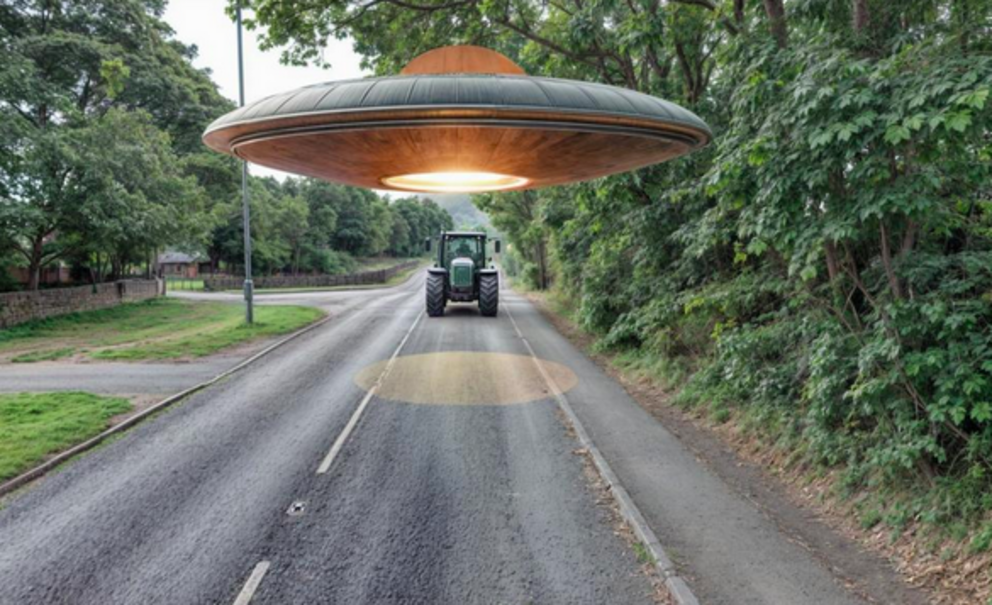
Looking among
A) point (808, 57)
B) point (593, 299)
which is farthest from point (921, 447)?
point (593, 299)

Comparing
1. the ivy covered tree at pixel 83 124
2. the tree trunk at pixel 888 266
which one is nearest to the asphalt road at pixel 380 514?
the tree trunk at pixel 888 266

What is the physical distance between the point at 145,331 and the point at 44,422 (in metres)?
14.0

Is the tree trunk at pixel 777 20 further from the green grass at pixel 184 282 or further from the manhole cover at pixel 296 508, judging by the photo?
the green grass at pixel 184 282

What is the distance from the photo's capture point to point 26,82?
18.6m

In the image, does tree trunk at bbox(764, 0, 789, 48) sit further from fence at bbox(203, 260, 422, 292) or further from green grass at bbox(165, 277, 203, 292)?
green grass at bbox(165, 277, 203, 292)

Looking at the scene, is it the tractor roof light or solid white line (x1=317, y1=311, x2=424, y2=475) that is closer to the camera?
the tractor roof light

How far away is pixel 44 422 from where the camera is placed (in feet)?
27.9

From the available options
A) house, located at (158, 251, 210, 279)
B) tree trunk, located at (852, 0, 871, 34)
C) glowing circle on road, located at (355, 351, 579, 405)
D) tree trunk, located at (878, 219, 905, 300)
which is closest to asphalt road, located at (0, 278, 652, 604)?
glowing circle on road, located at (355, 351, 579, 405)

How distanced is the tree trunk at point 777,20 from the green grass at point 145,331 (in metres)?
15.3

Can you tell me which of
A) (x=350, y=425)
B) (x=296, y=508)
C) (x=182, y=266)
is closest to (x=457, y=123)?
(x=296, y=508)

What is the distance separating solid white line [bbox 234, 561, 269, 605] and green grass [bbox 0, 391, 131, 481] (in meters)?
4.30

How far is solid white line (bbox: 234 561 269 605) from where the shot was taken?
14.1ft

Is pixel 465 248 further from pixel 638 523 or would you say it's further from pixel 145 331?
pixel 638 523

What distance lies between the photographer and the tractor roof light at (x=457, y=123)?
10.1ft
